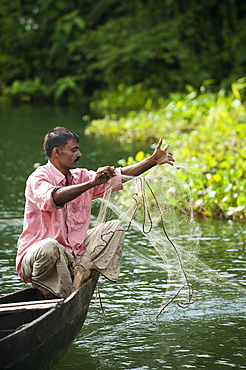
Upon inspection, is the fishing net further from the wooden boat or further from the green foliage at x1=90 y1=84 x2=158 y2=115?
the green foliage at x1=90 y1=84 x2=158 y2=115

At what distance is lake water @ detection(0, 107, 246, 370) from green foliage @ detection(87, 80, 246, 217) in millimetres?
316

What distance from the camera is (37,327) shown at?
11.6ft

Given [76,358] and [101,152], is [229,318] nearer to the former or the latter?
[76,358]

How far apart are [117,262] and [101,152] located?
839 centimetres

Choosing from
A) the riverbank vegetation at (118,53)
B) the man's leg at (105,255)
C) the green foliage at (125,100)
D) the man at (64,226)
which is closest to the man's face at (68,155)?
the man at (64,226)

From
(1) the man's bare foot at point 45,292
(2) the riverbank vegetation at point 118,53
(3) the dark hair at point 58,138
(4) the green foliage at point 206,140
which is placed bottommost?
(1) the man's bare foot at point 45,292

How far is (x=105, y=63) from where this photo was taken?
23.7 meters

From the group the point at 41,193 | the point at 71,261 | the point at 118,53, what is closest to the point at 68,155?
the point at 41,193

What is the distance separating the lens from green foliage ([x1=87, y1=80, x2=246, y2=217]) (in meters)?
7.86

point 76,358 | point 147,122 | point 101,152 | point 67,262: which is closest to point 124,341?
point 76,358

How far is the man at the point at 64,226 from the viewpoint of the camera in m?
4.06

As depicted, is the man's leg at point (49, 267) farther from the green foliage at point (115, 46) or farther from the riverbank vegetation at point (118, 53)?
the green foliage at point (115, 46)

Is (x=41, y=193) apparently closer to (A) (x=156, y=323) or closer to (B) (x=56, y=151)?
(B) (x=56, y=151)

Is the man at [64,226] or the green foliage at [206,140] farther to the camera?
the green foliage at [206,140]
